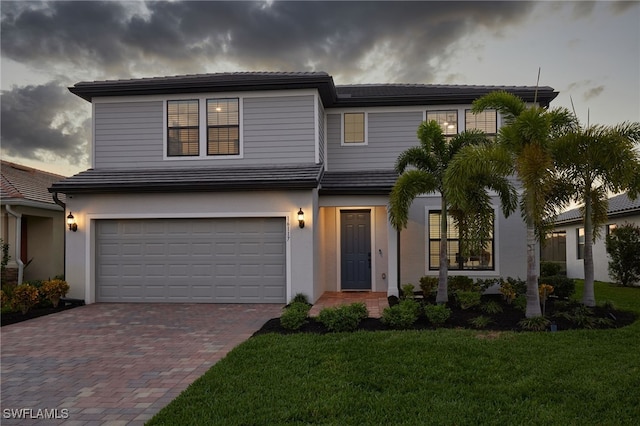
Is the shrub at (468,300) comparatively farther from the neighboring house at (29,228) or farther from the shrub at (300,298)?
the neighboring house at (29,228)

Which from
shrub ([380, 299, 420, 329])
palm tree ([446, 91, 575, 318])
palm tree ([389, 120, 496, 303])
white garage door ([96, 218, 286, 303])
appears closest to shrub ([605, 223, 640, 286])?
palm tree ([446, 91, 575, 318])

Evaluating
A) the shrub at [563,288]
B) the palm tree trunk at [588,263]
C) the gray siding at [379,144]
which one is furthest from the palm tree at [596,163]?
the gray siding at [379,144]

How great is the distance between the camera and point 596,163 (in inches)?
334

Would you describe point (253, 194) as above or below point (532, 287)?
above

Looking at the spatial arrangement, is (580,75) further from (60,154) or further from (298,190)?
(60,154)

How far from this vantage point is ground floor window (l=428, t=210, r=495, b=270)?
12.1 meters

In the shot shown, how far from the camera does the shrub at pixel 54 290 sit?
1058 centimetres

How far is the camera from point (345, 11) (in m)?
12.6

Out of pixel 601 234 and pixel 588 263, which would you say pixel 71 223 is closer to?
pixel 588 263

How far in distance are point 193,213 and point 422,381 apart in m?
7.68

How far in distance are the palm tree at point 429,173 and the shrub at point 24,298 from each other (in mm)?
8373

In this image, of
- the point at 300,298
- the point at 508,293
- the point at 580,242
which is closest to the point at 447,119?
the point at 508,293

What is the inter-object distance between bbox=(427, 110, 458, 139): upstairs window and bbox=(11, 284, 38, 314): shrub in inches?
434

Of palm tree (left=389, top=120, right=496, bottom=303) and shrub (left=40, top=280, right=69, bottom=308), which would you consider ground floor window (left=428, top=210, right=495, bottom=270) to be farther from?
shrub (left=40, top=280, right=69, bottom=308)
